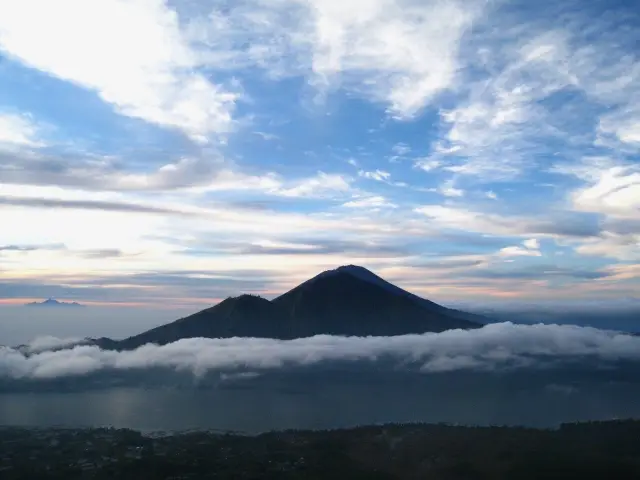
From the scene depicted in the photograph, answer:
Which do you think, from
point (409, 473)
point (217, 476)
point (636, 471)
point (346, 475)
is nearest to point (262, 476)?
point (217, 476)

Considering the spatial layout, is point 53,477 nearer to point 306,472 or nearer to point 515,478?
point 306,472

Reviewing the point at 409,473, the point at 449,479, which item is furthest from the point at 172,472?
the point at 449,479

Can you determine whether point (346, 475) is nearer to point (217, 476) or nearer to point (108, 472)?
point (217, 476)

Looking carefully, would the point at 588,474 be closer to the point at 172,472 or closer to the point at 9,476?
the point at 172,472

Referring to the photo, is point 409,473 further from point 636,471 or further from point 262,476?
point 636,471

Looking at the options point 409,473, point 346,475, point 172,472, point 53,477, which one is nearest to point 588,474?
point 409,473

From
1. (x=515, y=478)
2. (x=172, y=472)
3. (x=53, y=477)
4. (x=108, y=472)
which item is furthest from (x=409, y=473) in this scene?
(x=53, y=477)
